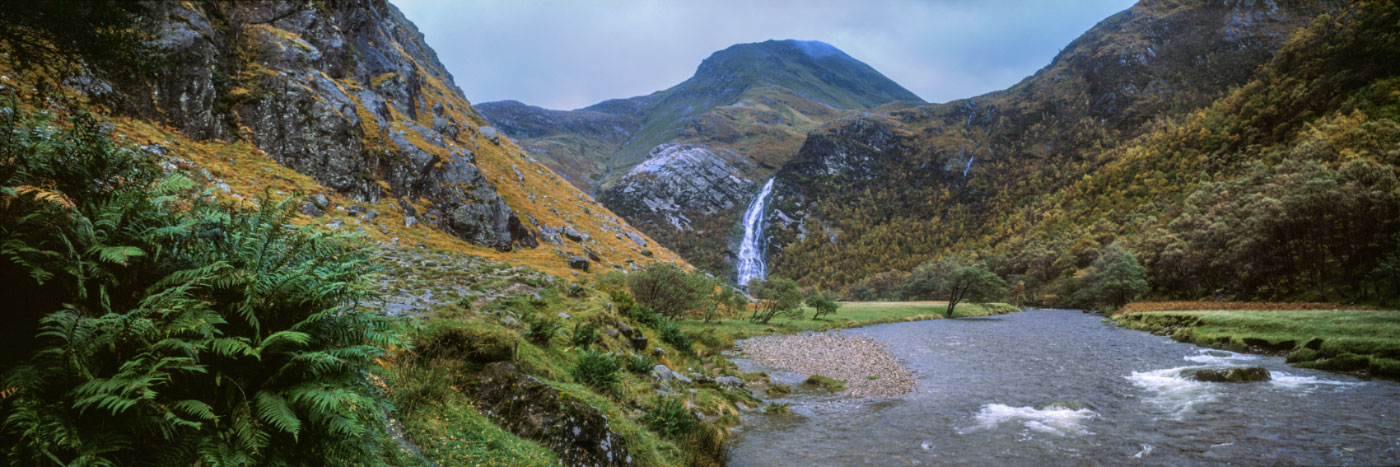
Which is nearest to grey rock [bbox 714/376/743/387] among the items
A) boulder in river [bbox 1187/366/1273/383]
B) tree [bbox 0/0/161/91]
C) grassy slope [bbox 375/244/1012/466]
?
grassy slope [bbox 375/244/1012/466]

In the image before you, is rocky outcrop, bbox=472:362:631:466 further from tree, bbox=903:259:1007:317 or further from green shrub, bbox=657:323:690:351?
tree, bbox=903:259:1007:317

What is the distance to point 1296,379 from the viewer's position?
19906 millimetres

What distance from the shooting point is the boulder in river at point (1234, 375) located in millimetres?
19844

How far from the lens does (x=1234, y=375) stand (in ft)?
65.7

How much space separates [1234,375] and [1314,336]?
436 inches

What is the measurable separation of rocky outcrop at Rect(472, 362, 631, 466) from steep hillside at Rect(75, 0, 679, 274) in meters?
7.02

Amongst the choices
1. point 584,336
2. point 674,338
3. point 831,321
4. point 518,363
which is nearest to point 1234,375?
point 674,338

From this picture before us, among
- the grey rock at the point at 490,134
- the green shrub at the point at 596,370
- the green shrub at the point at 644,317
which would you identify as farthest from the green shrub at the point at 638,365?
the grey rock at the point at 490,134

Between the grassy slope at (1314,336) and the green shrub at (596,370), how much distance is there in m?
30.9

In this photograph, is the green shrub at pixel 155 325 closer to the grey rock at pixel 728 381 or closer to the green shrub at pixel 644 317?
the grey rock at pixel 728 381

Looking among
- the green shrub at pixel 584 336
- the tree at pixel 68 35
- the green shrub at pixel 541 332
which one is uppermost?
the tree at pixel 68 35

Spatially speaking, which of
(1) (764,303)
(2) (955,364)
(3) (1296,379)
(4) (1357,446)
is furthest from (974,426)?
(1) (764,303)

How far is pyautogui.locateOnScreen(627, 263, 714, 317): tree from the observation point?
38.3m

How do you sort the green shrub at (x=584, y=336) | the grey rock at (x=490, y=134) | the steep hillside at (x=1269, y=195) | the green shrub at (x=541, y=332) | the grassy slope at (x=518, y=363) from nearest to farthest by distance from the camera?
the grassy slope at (x=518, y=363) < the green shrub at (x=541, y=332) < the green shrub at (x=584, y=336) < the steep hillside at (x=1269, y=195) < the grey rock at (x=490, y=134)
